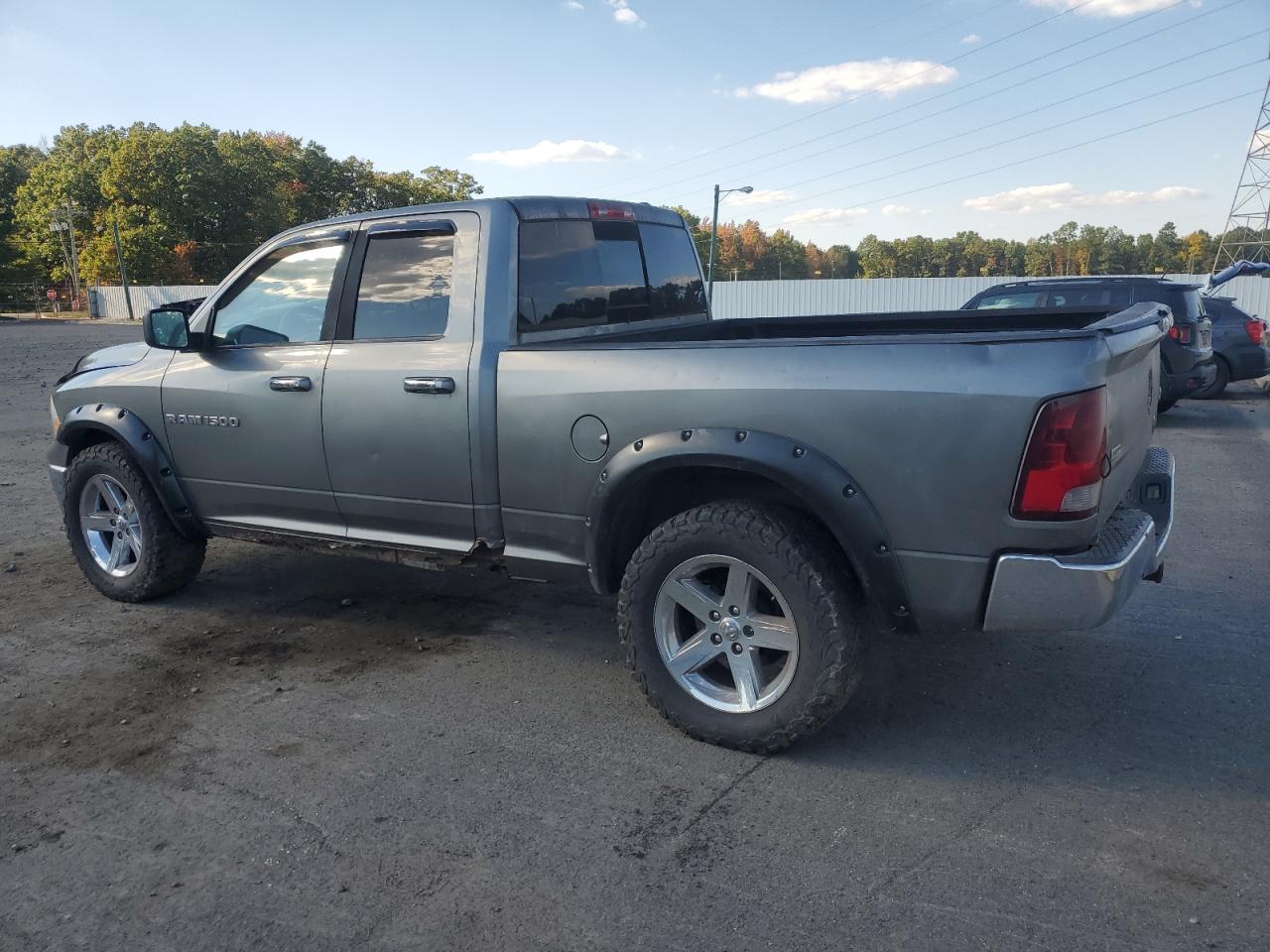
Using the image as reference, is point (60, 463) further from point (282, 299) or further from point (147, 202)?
point (147, 202)

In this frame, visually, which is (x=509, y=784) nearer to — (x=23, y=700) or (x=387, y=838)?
(x=387, y=838)

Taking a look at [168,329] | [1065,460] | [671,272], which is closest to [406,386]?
[168,329]

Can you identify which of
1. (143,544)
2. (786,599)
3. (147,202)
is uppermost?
(147,202)

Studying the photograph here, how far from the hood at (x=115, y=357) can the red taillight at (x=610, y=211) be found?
246 centimetres

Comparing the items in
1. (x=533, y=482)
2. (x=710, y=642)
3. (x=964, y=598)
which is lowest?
(x=710, y=642)

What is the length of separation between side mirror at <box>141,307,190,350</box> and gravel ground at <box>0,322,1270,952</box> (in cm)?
144

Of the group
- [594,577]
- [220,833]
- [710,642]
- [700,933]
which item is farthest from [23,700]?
[700,933]

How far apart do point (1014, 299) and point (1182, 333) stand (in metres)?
1.91

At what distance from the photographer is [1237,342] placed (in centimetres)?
1355

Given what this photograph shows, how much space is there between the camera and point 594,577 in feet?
12.5

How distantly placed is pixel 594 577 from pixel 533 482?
45 centimetres


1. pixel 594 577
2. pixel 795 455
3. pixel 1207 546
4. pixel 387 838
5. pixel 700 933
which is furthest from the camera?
pixel 1207 546

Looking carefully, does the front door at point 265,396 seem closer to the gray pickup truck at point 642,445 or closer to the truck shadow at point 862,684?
the gray pickup truck at point 642,445

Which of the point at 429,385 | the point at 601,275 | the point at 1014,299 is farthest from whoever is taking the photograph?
the point at 1014,299
